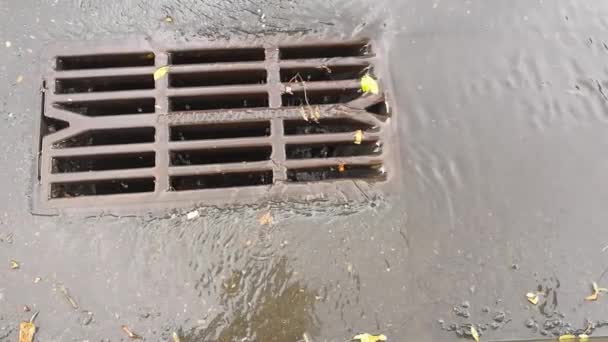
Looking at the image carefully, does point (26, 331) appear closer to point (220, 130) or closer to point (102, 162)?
point (102, 162)

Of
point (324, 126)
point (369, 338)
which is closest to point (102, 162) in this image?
point (324, 126)

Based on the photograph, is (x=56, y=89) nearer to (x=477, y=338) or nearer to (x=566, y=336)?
(x=477, y=338)

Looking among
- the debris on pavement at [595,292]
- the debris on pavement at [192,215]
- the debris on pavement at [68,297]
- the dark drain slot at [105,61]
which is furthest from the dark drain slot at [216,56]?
the debris on pavement at [595,292]

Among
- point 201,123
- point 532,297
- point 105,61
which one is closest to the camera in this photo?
point 532,297

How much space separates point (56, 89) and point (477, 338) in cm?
179

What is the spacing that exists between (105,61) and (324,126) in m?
0.91

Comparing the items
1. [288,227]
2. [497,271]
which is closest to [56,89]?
[288,227]

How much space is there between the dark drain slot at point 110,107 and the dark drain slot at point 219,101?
11 centimetres

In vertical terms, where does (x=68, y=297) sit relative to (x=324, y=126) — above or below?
below

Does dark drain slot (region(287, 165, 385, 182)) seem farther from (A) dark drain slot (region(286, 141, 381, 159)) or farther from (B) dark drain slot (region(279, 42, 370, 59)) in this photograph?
(B) dark drain slot (region(279, 42, 370, 59))

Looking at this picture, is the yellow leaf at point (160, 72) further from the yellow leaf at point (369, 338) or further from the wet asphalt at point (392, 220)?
the yellow leaf at point (369, 338)

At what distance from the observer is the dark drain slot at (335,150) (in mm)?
2045

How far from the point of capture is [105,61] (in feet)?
6.90

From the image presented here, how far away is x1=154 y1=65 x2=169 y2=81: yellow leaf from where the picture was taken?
6.68 ft
